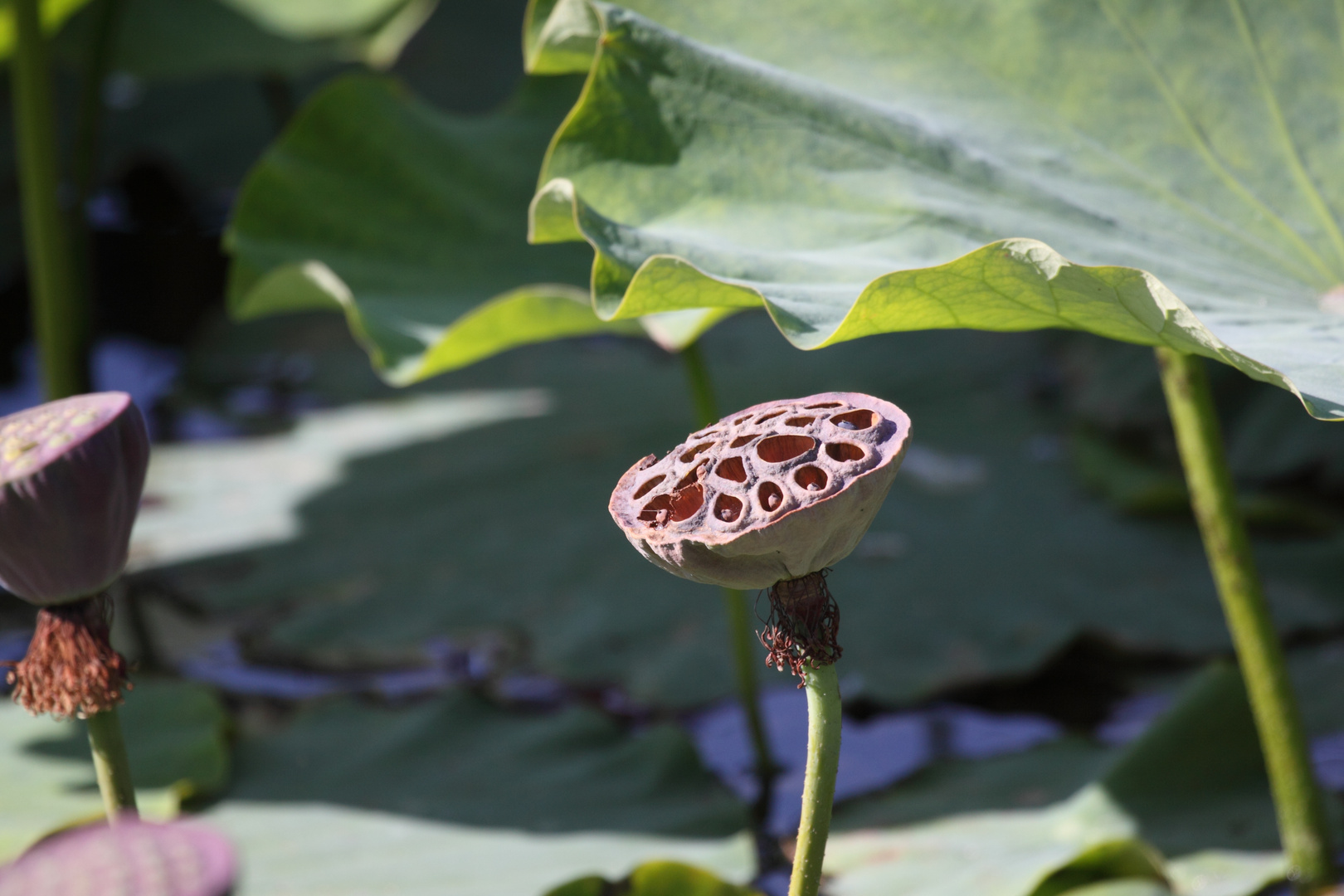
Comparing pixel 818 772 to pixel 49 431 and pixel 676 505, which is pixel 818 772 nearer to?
pixel 676 505

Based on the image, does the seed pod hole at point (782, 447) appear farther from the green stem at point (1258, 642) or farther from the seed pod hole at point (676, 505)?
the green stem at point (1258, 642)

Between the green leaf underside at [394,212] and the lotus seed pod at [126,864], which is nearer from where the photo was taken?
the lotus seed pod at [126,864]

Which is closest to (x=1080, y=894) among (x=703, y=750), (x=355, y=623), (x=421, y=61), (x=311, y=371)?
(x=703, y=750)

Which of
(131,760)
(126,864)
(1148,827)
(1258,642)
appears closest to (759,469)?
(126,864)

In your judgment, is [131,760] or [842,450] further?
[131,760]

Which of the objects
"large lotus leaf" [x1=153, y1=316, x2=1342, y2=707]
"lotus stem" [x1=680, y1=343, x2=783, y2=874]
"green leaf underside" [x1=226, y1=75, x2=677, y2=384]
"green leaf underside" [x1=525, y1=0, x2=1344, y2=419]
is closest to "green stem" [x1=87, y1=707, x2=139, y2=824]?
"green leaf underside" [x1=525, y1=0, x2=1344, y2=419]

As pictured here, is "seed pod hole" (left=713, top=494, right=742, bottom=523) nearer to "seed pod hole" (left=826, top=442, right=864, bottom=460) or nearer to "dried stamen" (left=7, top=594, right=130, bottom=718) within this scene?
"seed pod hole" (left=826, top=442, right=864, bottom=460)

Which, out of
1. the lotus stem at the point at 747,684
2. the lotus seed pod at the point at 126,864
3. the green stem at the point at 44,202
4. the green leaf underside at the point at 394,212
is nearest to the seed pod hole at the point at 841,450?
the lotus seed pod at the point at 126,864
